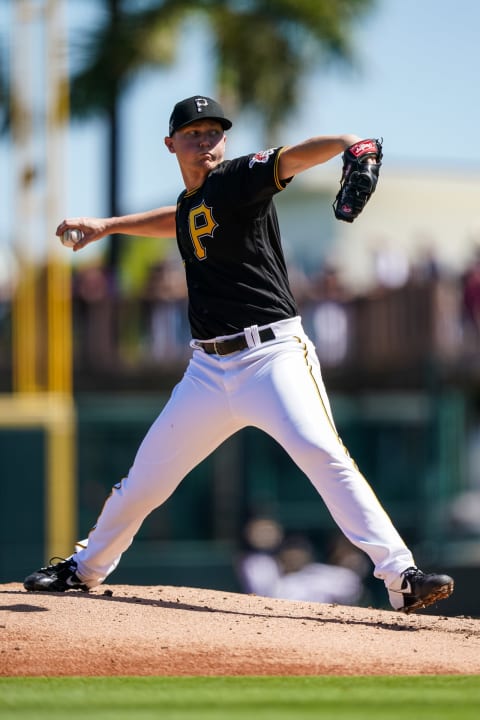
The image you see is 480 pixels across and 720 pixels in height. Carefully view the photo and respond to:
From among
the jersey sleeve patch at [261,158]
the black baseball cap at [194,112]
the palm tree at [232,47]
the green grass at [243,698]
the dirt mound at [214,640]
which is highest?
the palm tree at [232,47]

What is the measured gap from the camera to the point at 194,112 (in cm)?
592

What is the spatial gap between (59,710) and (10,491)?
38.5ft

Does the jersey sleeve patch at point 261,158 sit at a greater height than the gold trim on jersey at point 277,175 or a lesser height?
greater

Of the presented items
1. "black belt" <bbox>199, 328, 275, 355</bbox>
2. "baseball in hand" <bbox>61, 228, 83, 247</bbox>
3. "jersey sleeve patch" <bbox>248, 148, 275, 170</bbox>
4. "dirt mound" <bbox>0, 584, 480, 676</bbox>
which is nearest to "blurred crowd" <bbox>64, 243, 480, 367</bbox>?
"baseball in hand" <bbox>61, 228, 83, 247</bbox>

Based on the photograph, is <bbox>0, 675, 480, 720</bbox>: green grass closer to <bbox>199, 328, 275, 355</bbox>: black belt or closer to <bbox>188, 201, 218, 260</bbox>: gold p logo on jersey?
<bbox>199, 328, 275, 355</bbox>: black belt

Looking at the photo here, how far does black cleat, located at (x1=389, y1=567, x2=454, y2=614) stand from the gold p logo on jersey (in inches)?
62.6

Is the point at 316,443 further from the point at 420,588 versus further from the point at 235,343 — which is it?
the point at 420,588

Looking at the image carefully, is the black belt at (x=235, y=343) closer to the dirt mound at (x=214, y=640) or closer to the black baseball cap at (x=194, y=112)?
the black baseball cap at (x=194, y=112)

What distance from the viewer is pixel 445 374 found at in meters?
17.0

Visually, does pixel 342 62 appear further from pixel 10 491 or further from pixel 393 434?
pixel 10 491

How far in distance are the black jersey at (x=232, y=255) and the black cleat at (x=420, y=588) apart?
1.21 m

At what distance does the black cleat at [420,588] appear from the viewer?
5633 millimetres

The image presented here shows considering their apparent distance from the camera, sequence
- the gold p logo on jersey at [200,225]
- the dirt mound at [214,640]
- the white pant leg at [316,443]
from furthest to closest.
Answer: the gold p logo on jersey at [200,225]
the white pant leg at [316,443]
the dirt mound at [214,640]

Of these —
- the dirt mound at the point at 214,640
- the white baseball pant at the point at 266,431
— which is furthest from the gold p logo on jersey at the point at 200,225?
the dirt mound at the point at 214,640
